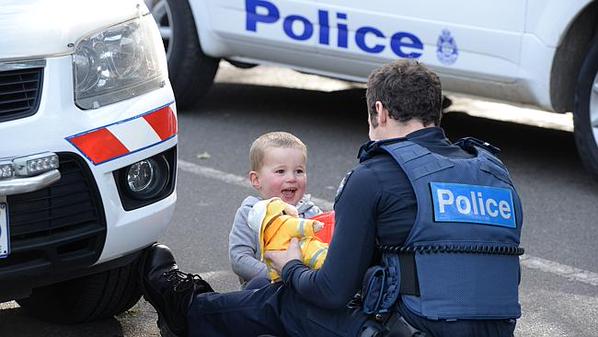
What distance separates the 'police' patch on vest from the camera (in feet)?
10.8

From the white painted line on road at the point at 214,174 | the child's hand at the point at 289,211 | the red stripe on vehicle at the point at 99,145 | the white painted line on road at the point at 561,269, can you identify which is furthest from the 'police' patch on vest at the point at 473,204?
the white painted line on road at the point at 214,174

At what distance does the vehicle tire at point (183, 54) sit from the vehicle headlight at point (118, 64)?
3.07 m

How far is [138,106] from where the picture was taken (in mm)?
3906

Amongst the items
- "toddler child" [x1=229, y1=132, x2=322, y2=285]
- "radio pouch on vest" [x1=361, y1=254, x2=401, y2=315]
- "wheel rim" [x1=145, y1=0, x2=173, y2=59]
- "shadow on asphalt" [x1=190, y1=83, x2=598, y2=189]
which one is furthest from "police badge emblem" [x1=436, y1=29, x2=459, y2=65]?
"radio pouch on vest" [x1=361, y1=254, x2=401, y2=315]

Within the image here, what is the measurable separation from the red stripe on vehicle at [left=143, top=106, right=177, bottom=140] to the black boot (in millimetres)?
400

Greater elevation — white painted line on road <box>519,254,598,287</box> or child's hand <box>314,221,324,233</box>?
child's hand <box>314,221,324,233</box>

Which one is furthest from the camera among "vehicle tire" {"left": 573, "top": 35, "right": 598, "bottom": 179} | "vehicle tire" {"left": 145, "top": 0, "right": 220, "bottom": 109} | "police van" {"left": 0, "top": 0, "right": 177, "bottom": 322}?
"vehicle tire" {"left": 145, "top": 0, "right": 220, "bottom": 109}

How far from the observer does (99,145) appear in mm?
3695

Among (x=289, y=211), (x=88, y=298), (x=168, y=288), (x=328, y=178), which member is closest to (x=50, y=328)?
(x=88, y=298)

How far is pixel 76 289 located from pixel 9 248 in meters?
0.76

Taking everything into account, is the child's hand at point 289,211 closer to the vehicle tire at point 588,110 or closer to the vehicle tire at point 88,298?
the vehicle tire at point 88,298

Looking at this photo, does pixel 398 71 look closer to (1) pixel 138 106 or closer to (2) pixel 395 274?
(2) pixel 395 274

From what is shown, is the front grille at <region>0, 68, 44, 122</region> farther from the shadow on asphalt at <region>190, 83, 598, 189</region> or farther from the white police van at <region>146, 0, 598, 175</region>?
the shadow on asphalt at <region>190, 83, 598, 189</region>

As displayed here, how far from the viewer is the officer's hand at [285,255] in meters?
3.63
